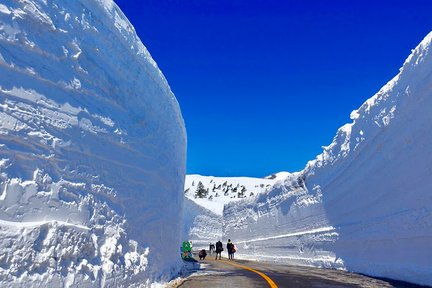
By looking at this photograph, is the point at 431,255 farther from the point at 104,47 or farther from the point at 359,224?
the point at 104,47

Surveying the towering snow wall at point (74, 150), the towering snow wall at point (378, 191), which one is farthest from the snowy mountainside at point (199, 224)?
the towering snow wall at point (74, 150)

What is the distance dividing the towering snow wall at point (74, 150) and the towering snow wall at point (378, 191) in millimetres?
6622

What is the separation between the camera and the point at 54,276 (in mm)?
5391

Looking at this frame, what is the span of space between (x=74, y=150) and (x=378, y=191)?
10.8 metres

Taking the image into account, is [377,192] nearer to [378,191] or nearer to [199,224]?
[378,191]

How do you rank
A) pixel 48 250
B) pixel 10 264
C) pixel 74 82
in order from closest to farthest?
pixel 10 264 → pixel 48 250 → pixel 74 82

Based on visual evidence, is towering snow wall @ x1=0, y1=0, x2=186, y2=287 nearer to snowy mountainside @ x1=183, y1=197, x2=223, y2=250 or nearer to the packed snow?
the packed snow

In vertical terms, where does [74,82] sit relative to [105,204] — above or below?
above

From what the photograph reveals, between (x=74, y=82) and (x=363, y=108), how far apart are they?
40.0ft

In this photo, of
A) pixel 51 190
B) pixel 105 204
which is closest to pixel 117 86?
pixel 105 204

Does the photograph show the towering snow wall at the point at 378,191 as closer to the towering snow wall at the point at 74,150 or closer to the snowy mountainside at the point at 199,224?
the towering snow wall at the point at 74,150

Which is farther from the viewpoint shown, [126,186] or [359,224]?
[359,224]

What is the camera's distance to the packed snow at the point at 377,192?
1107cm

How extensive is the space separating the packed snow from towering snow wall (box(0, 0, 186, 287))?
6.61 m
